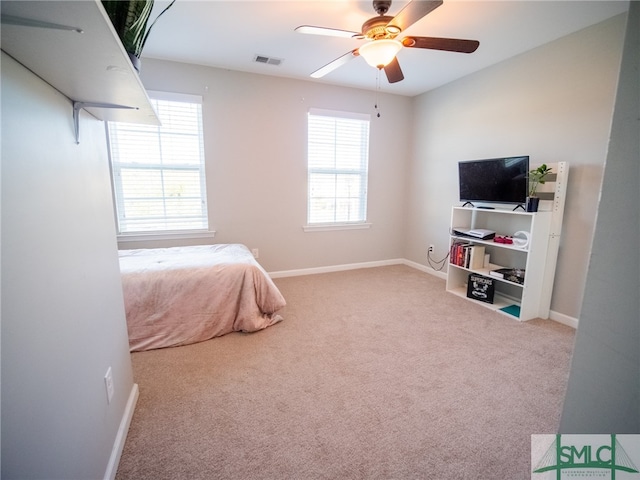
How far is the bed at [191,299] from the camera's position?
89.8 inches

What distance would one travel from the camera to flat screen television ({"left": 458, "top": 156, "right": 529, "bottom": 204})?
2.79 metres

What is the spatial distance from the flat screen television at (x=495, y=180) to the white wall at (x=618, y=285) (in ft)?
8.55

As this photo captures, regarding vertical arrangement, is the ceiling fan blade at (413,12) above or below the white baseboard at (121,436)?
above

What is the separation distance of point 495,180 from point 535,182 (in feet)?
1.16

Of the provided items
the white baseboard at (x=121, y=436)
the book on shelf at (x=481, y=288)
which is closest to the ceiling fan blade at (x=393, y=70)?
the book on shelf at (x=481, y=288)

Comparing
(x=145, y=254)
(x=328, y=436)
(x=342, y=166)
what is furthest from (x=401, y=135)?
(x=328, y=436)

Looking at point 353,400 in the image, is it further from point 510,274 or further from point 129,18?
point 510,274

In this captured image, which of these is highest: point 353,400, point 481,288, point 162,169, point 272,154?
point 272,154

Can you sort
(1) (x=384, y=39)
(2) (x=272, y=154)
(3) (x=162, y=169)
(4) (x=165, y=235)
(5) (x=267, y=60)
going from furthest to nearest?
(2) (x=272, y=154) < (4) (x=165, y=235) < (3) (x=162, y=169) < (5) (x=267, y=60) < (1) (x=384, y=39)

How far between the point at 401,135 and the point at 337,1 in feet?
8.73

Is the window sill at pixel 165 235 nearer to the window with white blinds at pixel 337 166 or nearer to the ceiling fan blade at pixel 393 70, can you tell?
the window with white blinds at pixel 337 166

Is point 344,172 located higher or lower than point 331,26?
lower

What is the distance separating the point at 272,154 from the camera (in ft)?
12.4

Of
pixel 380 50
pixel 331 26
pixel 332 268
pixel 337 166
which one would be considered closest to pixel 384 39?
pixel 380 50
